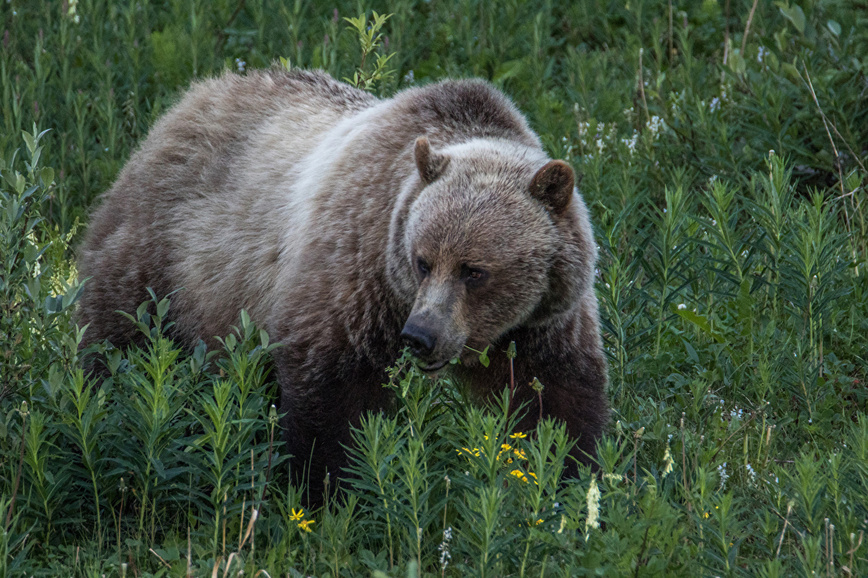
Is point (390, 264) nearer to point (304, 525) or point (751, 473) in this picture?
point (304, 525)

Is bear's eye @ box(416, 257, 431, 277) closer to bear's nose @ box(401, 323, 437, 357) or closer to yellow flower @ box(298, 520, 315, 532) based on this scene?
bear's nose @ box(401, 323, 437, 357)

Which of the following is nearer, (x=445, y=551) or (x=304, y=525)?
(x=445, y=551)

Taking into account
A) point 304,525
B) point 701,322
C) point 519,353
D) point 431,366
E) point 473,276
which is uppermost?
point 473,276

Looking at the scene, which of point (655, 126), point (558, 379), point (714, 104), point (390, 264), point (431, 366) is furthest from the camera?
point (714, 104)

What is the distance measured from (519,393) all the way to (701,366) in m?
1.27

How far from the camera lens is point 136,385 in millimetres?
3713

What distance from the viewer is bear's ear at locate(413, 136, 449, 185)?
4.30m

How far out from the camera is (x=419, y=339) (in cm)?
398

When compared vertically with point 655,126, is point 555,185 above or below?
above

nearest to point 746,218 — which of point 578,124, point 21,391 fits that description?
point 578,124

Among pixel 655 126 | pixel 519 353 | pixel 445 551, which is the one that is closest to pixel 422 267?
pixel 519 353

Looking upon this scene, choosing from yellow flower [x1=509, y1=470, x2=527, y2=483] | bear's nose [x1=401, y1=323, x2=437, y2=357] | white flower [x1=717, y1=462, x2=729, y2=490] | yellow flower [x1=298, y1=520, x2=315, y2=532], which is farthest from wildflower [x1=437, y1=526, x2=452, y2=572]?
white flower [x1=717, y1=462, x2=729, y2=490]

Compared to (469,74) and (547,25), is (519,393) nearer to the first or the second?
(469,74)

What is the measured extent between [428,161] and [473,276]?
53 cm
